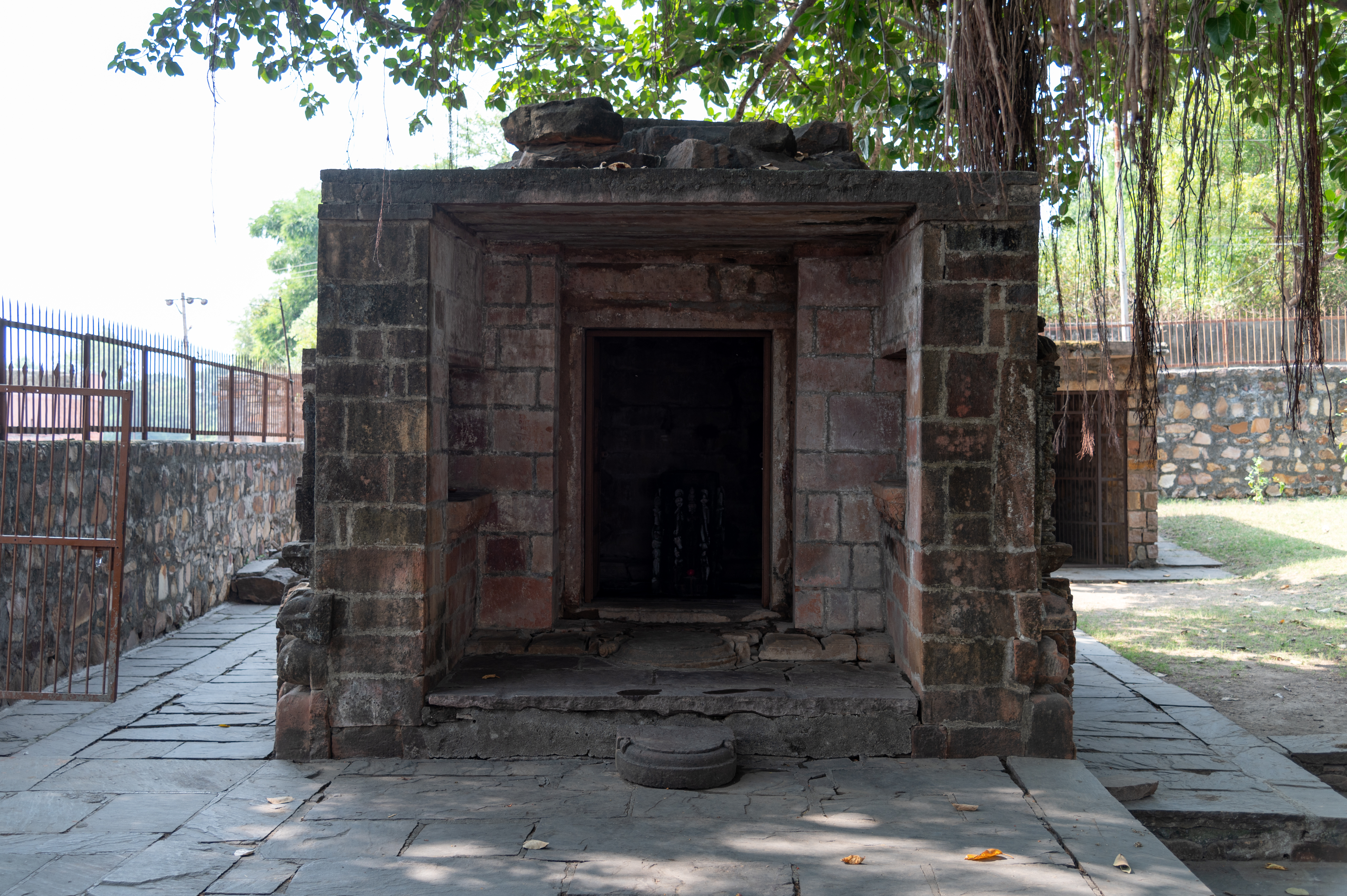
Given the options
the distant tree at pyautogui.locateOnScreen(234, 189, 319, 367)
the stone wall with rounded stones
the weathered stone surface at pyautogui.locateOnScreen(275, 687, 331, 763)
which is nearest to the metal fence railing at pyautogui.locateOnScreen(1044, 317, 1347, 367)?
the stone wall with rounded stones

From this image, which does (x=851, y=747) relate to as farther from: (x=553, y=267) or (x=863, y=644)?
(x=553, y=267)

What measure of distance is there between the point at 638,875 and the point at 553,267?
137 inches

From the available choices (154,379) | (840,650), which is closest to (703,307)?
(840,650)

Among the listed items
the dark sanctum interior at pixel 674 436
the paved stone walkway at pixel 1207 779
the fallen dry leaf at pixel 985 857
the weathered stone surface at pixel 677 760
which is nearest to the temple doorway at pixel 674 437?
the dark sanctum interior at pixel 674 436

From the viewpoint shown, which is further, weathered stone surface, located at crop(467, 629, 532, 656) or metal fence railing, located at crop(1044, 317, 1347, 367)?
metal fence railing, located at crop(1044, 317, 1347, 367)

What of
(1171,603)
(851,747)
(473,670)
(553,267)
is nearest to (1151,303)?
(851,747)

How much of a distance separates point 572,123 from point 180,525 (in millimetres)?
5192

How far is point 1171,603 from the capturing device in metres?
9.91

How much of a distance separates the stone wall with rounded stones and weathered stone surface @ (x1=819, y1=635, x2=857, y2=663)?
39.7ft

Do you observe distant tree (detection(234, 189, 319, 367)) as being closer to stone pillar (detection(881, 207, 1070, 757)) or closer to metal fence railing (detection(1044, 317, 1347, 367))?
metal fence railing (detection(1044, 317, 1347, 367))

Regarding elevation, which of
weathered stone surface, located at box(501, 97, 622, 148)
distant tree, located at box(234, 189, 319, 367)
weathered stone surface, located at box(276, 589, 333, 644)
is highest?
distant tree, located at box(234, 189, 319, 367)

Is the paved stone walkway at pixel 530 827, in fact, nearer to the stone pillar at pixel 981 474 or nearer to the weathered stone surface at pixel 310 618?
the stone pillar at pixel 981 474

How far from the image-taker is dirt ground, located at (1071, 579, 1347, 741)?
605 centimetres

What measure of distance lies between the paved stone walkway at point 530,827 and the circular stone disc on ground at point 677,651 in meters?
0.78
